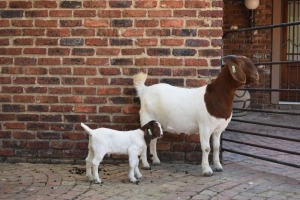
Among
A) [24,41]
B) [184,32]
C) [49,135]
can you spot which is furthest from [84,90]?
[184,32]

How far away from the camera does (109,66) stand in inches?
205

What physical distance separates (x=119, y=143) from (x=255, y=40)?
6.98 m

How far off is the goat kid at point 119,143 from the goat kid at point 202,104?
426 millimetres

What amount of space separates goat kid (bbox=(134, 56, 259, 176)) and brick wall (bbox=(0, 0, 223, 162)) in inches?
13.0

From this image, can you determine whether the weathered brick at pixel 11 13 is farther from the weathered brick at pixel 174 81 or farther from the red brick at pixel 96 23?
the weathered brick at pixel 174 81

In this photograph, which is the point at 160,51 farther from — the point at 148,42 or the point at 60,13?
the point at 60,13

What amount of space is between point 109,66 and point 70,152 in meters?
1.06

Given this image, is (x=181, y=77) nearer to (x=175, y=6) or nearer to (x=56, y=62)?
(x=175, y=6)

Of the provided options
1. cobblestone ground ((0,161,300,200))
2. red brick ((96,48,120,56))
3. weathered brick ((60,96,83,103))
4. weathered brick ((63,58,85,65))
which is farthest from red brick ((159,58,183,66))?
cobblestone ground ((0,161,300,200))

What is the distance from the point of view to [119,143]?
441cm

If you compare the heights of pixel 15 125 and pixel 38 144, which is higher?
pixel 15 125

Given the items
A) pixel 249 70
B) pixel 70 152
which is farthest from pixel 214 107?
pixel 70 152

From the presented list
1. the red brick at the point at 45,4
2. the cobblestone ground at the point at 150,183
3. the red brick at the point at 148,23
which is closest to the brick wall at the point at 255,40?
the cobblestone ground at the point at 150,183

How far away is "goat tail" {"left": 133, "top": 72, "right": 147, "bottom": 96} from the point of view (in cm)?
500
